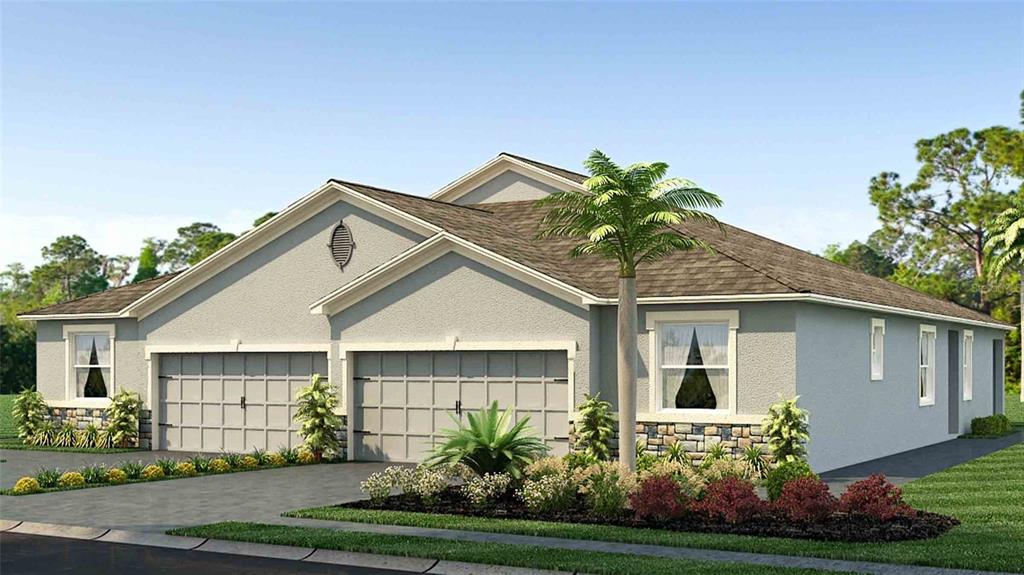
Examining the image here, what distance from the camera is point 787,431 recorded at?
2025cm

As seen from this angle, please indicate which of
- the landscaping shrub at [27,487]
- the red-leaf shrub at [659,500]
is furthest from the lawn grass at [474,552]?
the landscaping shrub at [27,487]

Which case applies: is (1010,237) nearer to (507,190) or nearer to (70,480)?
(507,190)

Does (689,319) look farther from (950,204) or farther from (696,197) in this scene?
(950,204)

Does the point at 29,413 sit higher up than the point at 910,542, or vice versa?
the point at 29,413

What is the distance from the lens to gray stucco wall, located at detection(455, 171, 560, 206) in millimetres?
29938

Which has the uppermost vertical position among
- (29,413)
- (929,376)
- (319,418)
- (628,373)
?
(628,373)

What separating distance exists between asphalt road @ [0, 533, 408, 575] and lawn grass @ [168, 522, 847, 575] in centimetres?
54

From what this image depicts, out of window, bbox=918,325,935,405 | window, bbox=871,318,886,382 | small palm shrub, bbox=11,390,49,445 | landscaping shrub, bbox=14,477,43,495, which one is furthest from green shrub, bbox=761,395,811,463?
small palm shrub, bbox=11,390,49,445

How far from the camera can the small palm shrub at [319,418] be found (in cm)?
2430

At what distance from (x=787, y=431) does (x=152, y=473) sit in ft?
35.7

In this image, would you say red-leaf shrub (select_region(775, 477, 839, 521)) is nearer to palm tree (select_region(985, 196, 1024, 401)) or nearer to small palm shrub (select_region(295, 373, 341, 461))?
small palm shrub (select_region(295, 373, 341, 461))

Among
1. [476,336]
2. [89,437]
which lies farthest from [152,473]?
[89,437]

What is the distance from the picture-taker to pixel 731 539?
13539 millimetres

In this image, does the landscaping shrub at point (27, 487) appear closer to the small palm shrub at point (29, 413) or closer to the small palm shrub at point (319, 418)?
A: the small palm shrub at point (319, 418)
